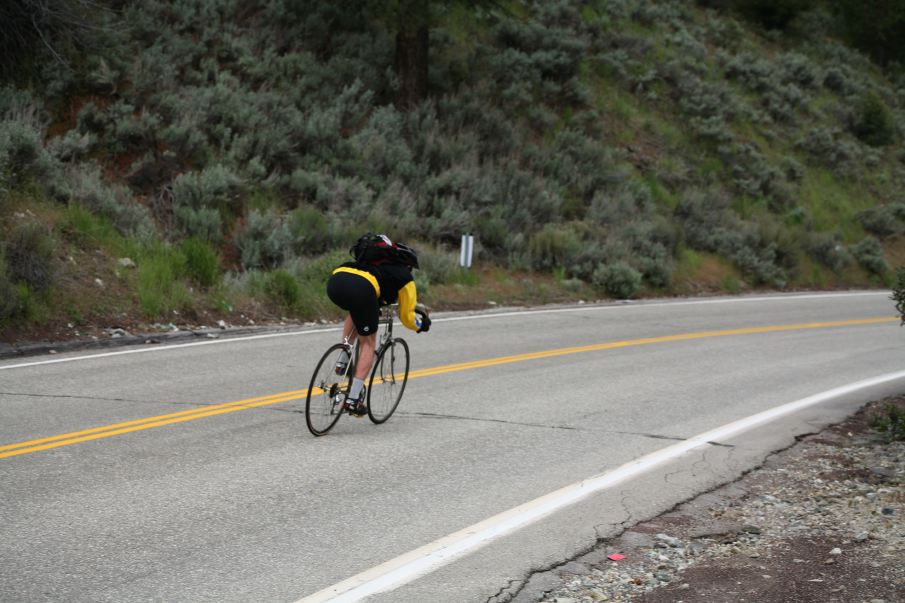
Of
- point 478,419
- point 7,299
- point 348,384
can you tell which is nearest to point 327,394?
point 348,384

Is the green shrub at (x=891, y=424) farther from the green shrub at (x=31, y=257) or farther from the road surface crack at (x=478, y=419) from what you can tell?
the green shrub at (x=31, y=257)

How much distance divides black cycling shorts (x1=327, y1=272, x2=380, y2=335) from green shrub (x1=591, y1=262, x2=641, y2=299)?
13.4 meters

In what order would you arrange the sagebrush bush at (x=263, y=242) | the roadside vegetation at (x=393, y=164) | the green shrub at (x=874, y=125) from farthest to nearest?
the green shrub at (x=874, y=125)
the sagebrush bush at (x=263, y=242)
the roadside vegetation at (x=393, y=164)

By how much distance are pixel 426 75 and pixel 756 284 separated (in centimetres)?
1018

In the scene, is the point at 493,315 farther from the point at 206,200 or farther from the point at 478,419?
the point at 478,419

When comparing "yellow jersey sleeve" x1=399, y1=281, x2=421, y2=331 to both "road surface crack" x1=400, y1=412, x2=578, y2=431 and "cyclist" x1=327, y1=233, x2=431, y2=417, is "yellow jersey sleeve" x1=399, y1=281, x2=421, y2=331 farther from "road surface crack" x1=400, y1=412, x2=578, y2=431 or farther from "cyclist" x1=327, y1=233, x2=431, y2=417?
"road surface crack" x1=400, y1=412, x2=578, y2=431

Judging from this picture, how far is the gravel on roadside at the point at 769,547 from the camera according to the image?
563 cm

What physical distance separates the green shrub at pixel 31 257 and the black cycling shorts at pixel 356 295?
670cm

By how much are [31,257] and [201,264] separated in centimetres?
290

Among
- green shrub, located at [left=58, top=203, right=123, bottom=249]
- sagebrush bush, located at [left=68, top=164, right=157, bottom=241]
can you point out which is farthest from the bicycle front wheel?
sagebrush bush, located at [left=68, top=164, right=157, bottom=241]

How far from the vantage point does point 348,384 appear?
8945 mm

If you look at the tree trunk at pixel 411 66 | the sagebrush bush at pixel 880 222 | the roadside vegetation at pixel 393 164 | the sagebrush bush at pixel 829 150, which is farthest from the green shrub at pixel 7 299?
the sagebrush bush at pixel 829 150

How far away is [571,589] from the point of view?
5.64 meters

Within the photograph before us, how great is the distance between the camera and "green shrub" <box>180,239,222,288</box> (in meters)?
15.9
